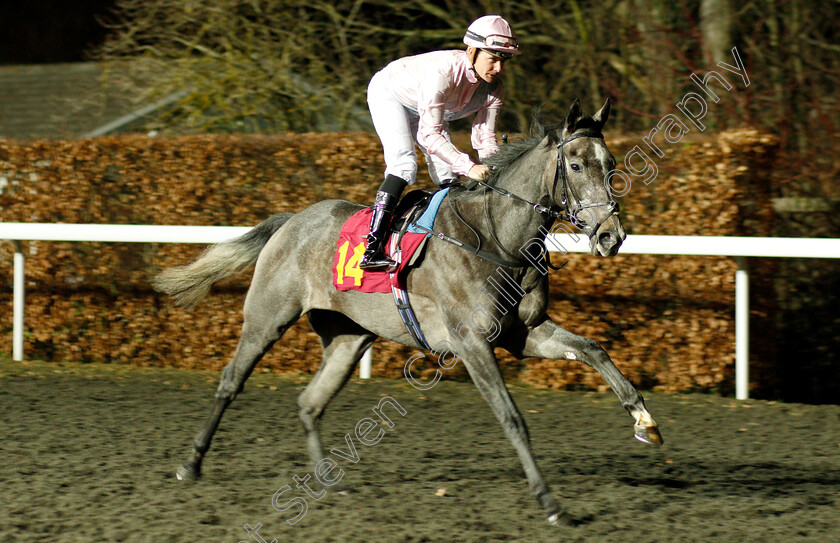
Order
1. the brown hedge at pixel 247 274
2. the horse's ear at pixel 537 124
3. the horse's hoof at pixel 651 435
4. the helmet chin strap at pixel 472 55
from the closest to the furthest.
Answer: the horse's hoof at pixel 651 435 < the horse's ear at pixel 537 124 < the helmet chin strap at pixel 472 55 < the brown hedge at pixel 247 274

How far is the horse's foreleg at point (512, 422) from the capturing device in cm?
354

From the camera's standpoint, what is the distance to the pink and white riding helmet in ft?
12.8

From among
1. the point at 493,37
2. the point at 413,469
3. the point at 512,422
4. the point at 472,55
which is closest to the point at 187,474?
the point at 413,469

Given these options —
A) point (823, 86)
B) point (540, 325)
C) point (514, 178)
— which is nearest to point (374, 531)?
point (540, 325)

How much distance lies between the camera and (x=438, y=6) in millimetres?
11031

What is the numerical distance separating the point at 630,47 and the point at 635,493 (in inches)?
246

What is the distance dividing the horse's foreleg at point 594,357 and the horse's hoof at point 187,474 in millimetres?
1558

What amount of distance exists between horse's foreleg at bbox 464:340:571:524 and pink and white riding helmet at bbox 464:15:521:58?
1280 mm

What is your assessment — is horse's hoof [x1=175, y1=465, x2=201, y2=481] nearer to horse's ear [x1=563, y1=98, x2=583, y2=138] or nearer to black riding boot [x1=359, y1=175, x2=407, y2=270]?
black riding boot [x1=359, y1=175, x2=407, y2=270]

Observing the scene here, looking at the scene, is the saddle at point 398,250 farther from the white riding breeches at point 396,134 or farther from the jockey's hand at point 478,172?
the jockey's hand at point 478,172

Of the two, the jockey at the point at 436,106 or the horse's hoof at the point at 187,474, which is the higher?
the jockey at the point at 436,106

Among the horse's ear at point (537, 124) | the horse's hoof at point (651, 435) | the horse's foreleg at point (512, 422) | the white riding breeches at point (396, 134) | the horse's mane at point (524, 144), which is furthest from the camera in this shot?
the white riding breeches at point (396, 134)

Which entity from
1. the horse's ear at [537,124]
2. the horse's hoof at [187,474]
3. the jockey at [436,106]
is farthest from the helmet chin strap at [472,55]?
the horse's hoof at [187,474]

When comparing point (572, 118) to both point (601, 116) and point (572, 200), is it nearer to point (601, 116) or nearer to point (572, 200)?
point (601, 116)
